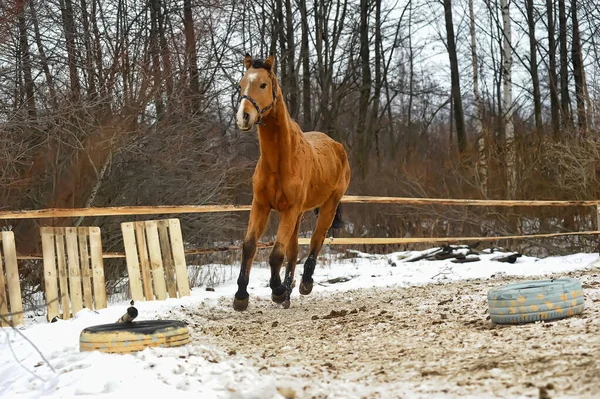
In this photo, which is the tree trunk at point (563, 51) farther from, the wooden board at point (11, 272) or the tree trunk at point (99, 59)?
the wooden board at point (11, 272)

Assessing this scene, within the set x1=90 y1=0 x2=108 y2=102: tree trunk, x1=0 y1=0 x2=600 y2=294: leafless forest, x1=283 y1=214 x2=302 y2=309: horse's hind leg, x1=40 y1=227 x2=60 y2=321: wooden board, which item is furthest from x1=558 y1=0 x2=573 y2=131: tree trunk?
x1=40 y1=227 x2=60 y2=321: wooden board

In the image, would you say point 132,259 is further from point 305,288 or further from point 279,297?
point 305,288

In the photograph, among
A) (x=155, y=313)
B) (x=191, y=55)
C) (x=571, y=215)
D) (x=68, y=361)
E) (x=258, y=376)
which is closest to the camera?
(x=258, y=376)

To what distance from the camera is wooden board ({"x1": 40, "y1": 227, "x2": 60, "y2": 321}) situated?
7.70 meters

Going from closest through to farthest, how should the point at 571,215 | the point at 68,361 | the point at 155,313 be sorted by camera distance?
the point at 68,361, the point at 155,313, the point at 571,215

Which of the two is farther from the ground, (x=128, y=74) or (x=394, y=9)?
(x=394, y=9)

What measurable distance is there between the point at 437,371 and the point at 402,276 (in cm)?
732

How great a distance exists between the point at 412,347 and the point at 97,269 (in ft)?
13.9

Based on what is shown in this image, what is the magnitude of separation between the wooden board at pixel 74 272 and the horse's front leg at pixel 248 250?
71.0 inches

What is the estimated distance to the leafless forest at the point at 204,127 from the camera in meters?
9.70

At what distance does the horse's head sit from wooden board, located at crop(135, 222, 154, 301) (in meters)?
2.33

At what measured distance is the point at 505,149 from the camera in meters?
16.6

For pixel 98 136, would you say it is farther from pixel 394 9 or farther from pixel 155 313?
pixel 394 9

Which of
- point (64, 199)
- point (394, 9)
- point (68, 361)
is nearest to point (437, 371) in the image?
point (68, 361)
